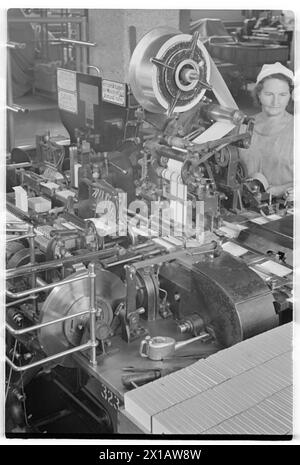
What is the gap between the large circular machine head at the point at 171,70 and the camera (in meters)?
3.73

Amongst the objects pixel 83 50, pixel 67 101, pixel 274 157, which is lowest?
pixel 274 157

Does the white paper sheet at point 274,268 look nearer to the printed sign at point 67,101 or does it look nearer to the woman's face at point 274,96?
the woman's face at point 274,96

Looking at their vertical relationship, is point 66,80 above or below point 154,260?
above

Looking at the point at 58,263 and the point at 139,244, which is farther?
the point at 139,244

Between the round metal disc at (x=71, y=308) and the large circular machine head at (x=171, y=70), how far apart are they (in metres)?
1.13

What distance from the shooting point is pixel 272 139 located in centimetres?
503

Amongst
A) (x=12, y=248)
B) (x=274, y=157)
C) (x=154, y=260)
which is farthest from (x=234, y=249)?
(x=12, y=248)

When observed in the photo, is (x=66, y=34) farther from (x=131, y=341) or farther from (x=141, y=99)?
(x=131, y=341)

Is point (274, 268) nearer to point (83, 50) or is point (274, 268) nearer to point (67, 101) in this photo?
point (67, 101)

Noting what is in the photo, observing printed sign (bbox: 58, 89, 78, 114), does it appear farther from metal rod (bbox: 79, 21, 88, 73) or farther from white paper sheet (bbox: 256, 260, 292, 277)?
white paper sheet (bbox: 256, 260, 292, 277)

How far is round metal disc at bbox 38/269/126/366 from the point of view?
10.5ft

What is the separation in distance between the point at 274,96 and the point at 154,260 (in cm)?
212

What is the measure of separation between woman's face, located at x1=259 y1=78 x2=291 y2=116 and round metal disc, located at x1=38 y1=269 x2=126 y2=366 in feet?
7.28

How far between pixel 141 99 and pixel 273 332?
1.69 m
